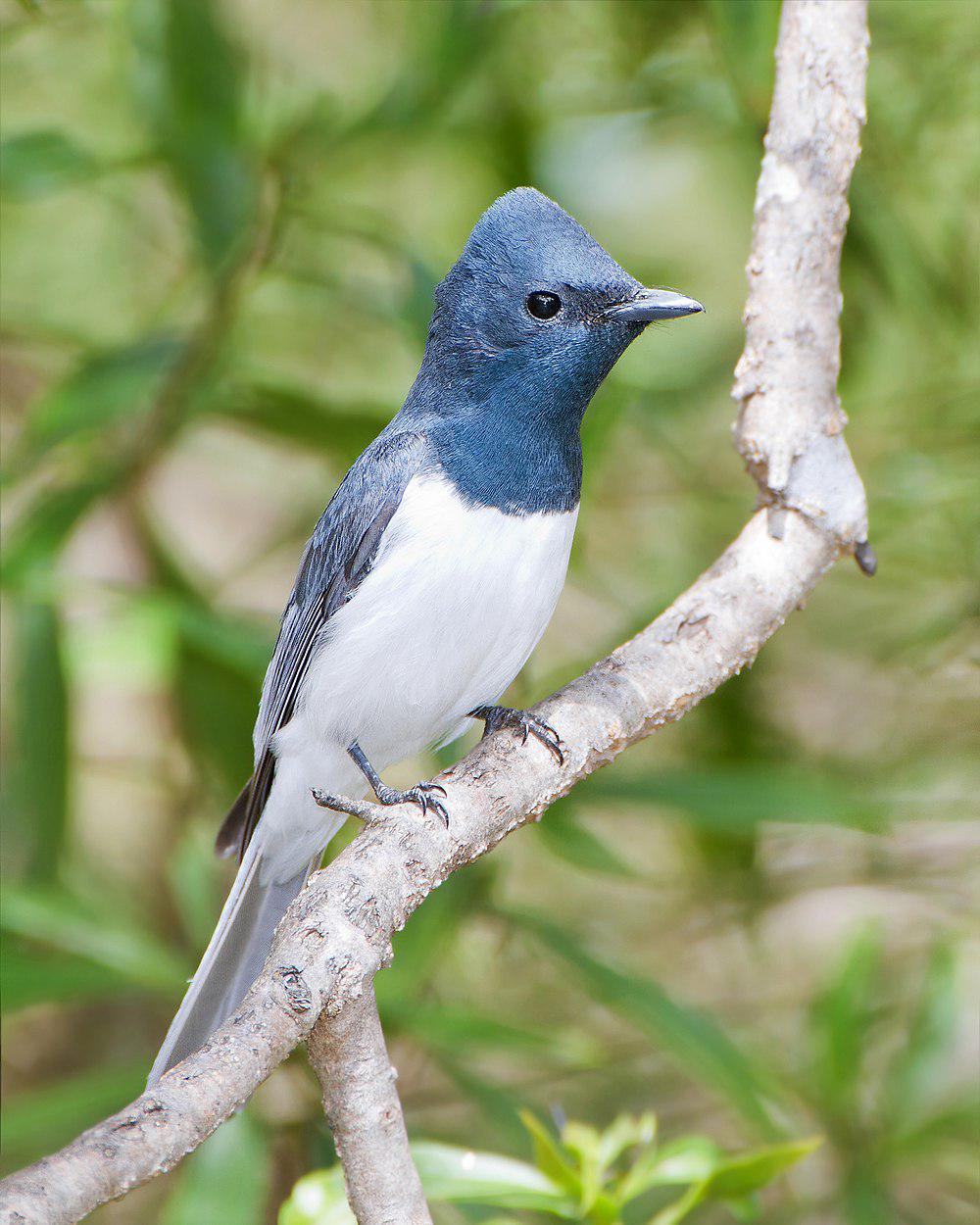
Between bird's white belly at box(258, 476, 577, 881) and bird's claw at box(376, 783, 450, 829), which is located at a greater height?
bird's white belly at box(258, 476, 577, 881)

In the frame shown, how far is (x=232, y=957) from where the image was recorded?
2.47 m

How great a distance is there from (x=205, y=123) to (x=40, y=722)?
141 cm

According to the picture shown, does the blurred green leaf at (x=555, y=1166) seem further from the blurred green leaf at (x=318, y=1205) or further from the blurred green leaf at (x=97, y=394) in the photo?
the blurred green leaf at (x=97, y=394)

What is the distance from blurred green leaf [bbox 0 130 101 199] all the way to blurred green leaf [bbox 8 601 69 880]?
0.90 metres

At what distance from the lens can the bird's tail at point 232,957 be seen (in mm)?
2262

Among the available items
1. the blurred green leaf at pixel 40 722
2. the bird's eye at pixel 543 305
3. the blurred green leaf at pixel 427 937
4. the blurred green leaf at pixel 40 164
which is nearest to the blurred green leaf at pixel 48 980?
the blurred green leaf at pixel 40 722

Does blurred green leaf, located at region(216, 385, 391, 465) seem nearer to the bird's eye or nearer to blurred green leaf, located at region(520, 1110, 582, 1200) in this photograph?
the bird's eye

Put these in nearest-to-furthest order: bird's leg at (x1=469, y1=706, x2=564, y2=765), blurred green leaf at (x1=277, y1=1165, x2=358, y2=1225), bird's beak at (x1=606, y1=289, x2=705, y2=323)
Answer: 1. blurred green leaf at (x1=277, y1=1165, x2=358, y2=1225)
2. bird's leg at (x1=469, y1=706, x2=564, y2=765)
3. bird's beak at (x1=606, y1=289, x2=705, y2=323)


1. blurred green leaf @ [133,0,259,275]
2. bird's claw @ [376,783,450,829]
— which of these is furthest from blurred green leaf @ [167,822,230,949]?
blurred green leaf @ [133,0,259,275]

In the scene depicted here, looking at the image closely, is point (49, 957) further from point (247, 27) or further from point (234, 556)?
point (247, 27)

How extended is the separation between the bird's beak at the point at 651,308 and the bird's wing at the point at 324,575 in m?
0.41

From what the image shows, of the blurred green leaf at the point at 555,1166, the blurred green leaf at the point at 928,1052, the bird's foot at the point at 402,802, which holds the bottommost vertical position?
the blurred green leaf at the point at 555,1166

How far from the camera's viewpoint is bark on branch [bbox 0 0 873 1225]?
1290mm

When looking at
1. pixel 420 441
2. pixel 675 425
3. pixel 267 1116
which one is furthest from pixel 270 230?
pixel 267 1116
